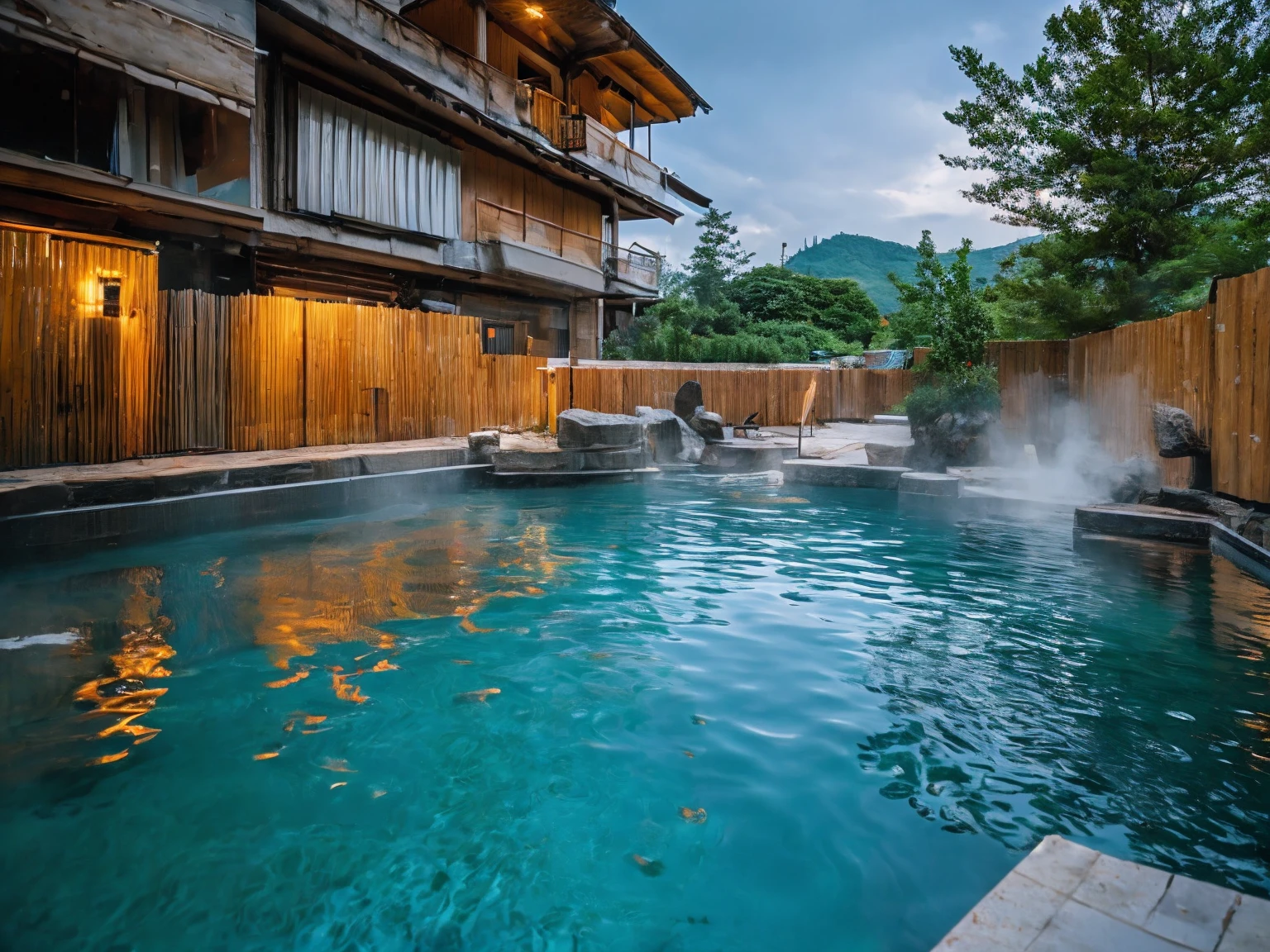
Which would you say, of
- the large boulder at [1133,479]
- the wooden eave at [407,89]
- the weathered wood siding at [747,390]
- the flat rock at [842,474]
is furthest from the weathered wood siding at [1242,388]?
the wooden eave at [407,89]

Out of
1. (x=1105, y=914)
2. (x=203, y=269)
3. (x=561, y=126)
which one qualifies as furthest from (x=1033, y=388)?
(x=203, y=269)

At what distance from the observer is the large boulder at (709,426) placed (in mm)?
15500

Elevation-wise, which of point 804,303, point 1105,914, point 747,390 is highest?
point 804,303

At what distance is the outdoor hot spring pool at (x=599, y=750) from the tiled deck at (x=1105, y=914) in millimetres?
484

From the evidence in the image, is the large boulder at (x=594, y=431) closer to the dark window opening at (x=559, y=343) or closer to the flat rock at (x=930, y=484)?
the flat rock at (x=930, y=484)

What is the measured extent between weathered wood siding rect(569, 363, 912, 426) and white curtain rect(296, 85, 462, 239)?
4.53 meters

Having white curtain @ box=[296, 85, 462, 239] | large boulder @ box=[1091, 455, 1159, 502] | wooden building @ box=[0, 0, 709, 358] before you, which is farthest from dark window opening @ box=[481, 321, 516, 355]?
large boulder @ box=[1091, 455, 1159, 502]

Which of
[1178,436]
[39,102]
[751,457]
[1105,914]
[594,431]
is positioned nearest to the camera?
[1105,914]

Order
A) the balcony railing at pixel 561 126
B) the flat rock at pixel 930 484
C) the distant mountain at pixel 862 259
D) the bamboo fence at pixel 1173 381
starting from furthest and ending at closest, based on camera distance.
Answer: the distant mountain at pixel 862 259 → the balcony railing at pixel 561 126 → the flat rock at pixel 930 484 → the bamboo fence at pixel 1173 381

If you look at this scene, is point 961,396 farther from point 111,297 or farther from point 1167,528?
point 111,297

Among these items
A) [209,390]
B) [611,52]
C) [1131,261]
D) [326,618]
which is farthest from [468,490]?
[611,52]

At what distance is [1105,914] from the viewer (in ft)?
6.08

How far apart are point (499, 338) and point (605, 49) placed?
7.89 metres

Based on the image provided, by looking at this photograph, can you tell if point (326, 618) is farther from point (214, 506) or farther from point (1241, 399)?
point (1241, 399)
